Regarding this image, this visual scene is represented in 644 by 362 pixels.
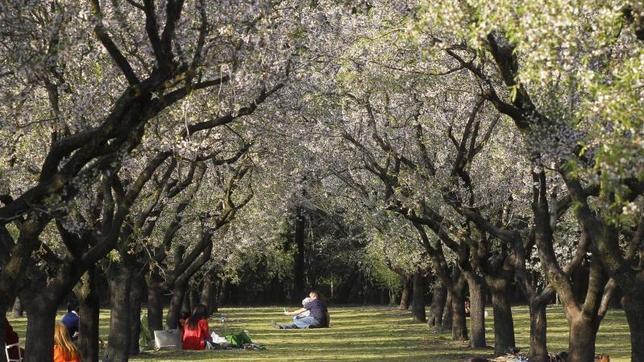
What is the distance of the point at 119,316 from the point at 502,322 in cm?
930

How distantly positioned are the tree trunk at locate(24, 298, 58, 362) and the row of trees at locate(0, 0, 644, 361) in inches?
1.2

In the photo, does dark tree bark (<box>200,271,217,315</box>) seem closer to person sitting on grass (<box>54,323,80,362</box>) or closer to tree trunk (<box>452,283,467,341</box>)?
tree trunk (<box>452,283,467,341</box>)

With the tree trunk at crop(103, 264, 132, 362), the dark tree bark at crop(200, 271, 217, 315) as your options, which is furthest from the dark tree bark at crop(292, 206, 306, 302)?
the tree trunk at crop(103, 264, 132, 362)

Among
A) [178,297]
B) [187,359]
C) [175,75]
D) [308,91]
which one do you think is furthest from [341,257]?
[175,75]

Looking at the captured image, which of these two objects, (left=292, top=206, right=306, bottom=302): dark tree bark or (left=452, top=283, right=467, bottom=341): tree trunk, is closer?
(left=452, top=283, right=467, bottom=341): tree trunk

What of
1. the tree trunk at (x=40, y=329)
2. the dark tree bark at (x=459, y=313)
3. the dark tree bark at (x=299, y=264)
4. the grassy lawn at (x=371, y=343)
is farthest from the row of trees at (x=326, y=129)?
the dark tree bark at (x=299, y=264)

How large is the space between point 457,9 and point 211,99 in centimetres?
768

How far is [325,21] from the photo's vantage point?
17.7 m

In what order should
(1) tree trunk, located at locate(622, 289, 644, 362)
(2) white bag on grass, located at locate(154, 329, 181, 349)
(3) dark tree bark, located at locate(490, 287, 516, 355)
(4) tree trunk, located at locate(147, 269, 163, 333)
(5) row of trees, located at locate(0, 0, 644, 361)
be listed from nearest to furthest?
(5) row of trees, located at locate(0, 0, 644, 361), (1) tree trunk, located at locate(622, 289, 644, 362), (3) dark tree bark, located at locate(490, 287, 516, 355), (2) white bag on grass, located at locate(154, 329, 181, 349), (4) tree trunk, located at locate(147, 269, 163, 333)

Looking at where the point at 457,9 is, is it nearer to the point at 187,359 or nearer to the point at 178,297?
the point at 187,359

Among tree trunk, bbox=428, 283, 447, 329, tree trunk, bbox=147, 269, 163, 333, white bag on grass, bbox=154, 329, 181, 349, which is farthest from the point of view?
tree trunk, bbox=428, 283, 447, 329

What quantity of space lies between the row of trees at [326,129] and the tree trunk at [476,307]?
7cm

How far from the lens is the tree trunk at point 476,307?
3291cm

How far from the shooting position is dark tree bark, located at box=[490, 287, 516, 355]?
96.5 ft
